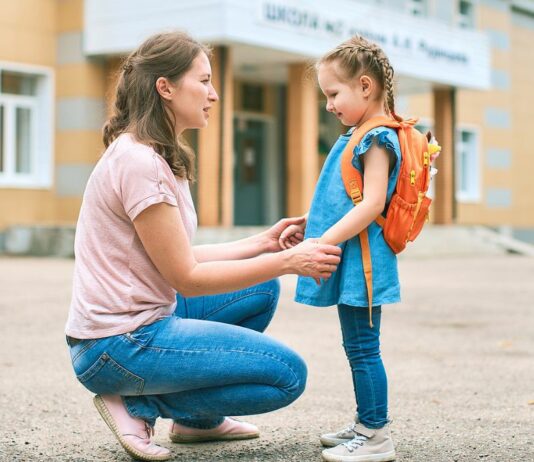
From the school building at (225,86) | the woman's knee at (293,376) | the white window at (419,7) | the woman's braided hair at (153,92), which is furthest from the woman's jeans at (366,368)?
the white window at (419,7)

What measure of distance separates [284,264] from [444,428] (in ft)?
3.84

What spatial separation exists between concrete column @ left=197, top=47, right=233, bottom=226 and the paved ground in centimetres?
712

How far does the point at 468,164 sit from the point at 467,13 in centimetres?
384

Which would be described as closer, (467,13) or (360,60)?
(360,60)

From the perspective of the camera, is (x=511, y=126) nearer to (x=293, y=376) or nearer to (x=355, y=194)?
(x=355, y=194)

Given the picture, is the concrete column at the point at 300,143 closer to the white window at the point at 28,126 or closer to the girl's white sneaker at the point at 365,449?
the white window at the point at 28,126

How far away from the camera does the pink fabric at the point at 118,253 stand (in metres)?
3.17

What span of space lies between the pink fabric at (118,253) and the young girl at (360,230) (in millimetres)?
534

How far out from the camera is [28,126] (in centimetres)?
1820

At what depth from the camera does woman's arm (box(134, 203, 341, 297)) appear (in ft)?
10.3

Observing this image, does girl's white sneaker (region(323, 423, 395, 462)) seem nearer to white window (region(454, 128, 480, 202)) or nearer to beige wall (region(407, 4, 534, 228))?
beige wall (region(407, 4, 534, 228))

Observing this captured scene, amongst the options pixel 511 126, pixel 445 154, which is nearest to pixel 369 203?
pixel 445 154

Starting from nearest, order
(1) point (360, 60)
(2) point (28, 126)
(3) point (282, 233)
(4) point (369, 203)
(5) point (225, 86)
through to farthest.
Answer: (4) point (369, 203) → (1) point (360, 60) → (3) point (282, 233) → (5) point (225, 86) → (2) point (28, 126)

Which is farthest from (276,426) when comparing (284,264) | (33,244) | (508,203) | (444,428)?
(508,203)
